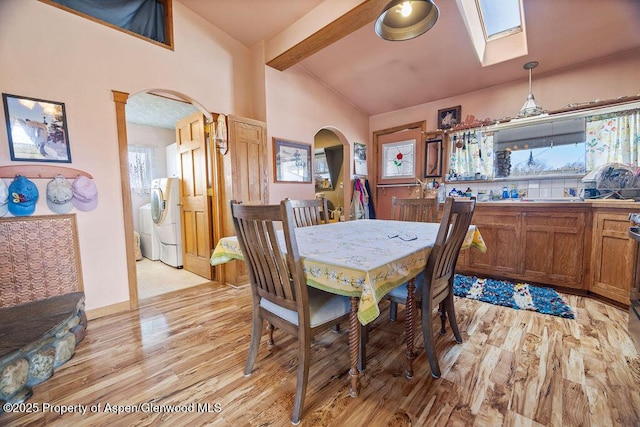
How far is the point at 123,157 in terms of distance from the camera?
2.35 m

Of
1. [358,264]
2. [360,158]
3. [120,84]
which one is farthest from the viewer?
[360,158]

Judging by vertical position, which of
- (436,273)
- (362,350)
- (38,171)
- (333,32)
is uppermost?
(333,32)

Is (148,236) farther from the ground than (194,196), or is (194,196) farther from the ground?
(194,196)

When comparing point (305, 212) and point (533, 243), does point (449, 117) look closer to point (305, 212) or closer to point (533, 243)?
point (533, 243)

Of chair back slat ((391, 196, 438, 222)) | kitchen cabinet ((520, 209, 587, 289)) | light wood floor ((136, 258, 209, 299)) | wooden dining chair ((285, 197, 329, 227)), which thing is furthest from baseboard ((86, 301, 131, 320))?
kitchen cabinet ((520, 209, 587, 289))

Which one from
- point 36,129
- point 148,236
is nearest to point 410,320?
point 36,129

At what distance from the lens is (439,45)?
2891mm

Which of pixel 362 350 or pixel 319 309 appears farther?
pixel 362 350

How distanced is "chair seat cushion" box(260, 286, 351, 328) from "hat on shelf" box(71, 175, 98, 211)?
1.89 m

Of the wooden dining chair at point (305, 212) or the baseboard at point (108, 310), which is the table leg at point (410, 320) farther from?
the baseboard at point (108, 310)

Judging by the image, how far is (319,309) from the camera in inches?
50.5

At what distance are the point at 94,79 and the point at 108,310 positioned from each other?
6.57ft

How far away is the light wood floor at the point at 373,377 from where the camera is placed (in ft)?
4.00

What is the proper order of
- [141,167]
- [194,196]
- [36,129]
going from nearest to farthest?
[36,129], [194,196], [141,167]
